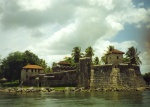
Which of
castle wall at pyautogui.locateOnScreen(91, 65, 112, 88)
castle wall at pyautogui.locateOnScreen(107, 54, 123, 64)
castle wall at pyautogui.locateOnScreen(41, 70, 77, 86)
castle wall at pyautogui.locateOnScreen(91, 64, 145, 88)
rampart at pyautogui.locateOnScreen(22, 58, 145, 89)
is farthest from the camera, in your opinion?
castle wall at pyautogui.locateOnScreen(41, 70, 77, 86)

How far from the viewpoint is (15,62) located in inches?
3344

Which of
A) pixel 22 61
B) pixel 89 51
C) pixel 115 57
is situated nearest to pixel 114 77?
pixel 115 57

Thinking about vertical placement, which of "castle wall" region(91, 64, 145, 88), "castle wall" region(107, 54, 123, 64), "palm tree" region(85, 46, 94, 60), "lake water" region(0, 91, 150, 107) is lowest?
"lake water" region(0, 91, 150, 107)

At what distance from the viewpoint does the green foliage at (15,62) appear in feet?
278

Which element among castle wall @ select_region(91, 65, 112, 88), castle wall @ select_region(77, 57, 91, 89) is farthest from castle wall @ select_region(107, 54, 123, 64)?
castle wall @ select_region(77, 57, 91, 89)

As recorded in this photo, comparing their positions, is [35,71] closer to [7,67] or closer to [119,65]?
[7,67]

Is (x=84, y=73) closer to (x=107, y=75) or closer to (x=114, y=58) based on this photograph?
(x=107, y=75)

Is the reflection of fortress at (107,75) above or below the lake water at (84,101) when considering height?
above

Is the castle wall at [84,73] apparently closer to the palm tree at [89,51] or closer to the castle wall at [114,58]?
the castle wall at [114,58]

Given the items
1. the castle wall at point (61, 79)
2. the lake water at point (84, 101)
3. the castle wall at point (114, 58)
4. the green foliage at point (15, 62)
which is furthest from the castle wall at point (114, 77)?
the green foliage at point (15, 62)

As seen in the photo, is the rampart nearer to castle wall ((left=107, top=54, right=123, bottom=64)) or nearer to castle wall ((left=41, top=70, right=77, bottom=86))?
castle wall ((left=41, top=70, right=77, bottom=86))

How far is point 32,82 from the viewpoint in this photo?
241 feet

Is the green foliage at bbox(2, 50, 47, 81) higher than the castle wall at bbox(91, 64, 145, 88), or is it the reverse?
the green foliage at bbox(2, 50, 47, 81)

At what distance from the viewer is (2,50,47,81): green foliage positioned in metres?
84.6
